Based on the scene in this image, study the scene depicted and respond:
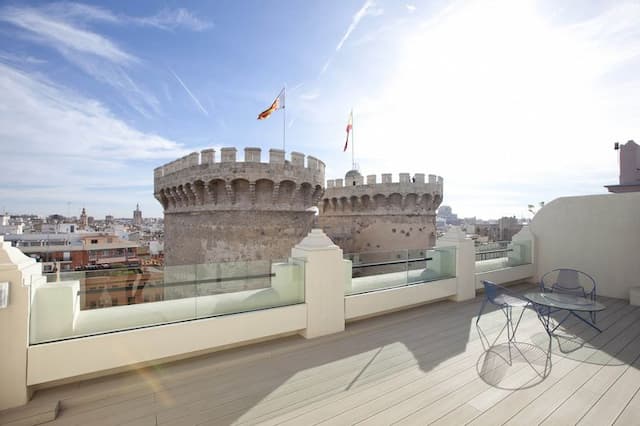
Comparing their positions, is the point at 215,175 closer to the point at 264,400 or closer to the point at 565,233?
the point at 264,400

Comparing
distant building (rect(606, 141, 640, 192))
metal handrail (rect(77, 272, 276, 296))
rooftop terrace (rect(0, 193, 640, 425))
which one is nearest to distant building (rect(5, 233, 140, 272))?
metal handrail (rect(77, 272, 276, 296))

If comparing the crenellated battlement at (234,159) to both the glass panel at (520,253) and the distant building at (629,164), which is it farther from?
the distant building at (629,164)

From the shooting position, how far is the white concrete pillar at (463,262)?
6.19 meters

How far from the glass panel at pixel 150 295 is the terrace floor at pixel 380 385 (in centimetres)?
57

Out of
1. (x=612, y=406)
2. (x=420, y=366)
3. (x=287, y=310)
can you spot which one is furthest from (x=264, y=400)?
(x=612, y=406)

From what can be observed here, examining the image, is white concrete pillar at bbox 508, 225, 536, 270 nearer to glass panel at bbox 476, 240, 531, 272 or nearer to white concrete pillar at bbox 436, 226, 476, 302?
glass panel at bbox 476, 240, 531, 272

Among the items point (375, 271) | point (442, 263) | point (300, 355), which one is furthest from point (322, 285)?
point (442, 263)

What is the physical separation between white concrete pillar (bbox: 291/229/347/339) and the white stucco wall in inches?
252

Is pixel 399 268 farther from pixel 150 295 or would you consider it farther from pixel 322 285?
pixel 150 295

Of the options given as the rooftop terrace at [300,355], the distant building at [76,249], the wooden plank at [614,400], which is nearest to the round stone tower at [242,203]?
the rooftop terrace at [300,355]

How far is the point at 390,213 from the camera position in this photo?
18.7 meters

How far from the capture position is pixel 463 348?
401 cm

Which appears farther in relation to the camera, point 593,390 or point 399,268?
point 399,268

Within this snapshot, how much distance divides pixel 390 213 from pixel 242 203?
10.5m
